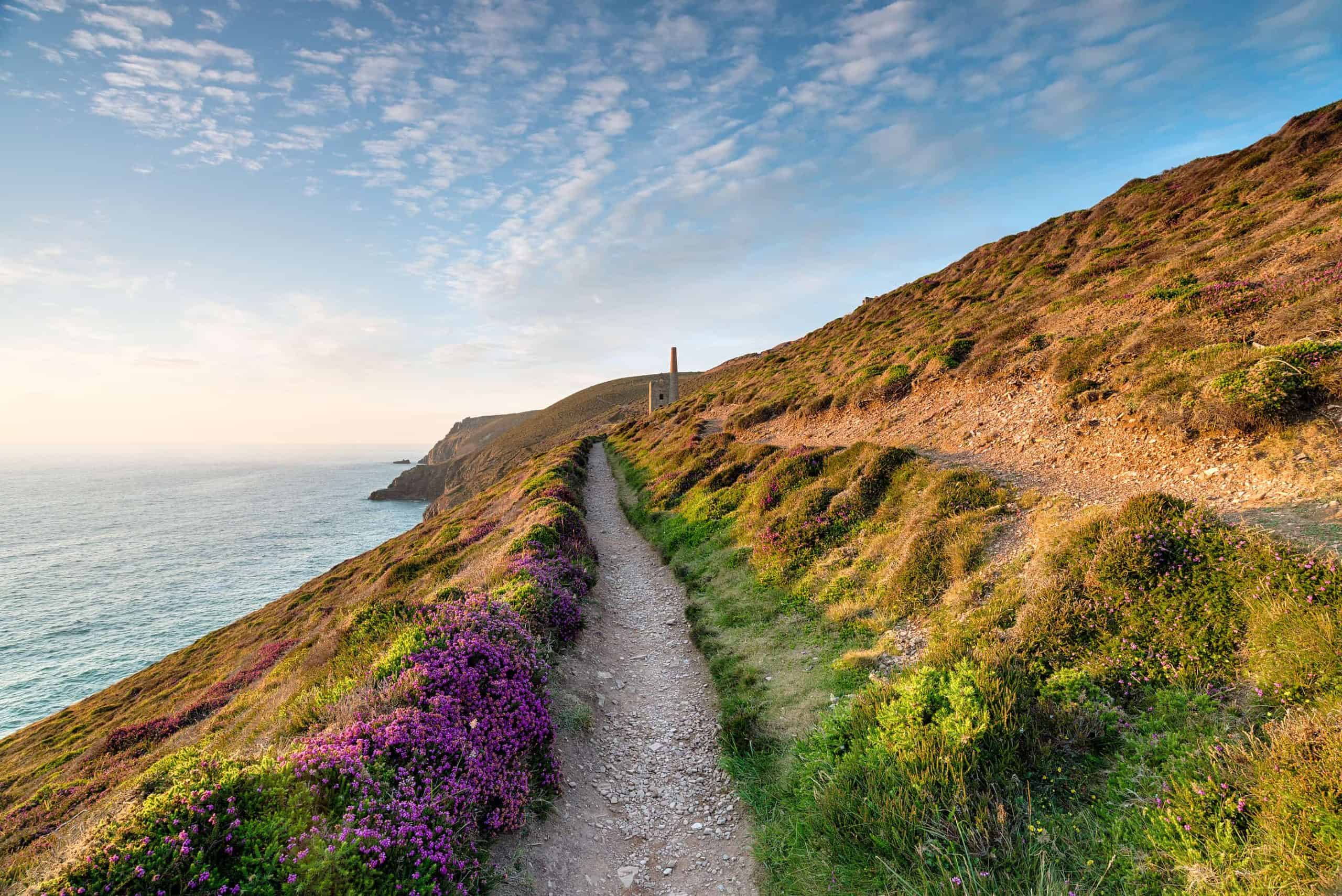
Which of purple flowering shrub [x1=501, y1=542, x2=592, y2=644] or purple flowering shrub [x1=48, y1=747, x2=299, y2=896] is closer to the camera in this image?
purple flowering shrub [x1=48, y1=747, x2=299, y2=896]

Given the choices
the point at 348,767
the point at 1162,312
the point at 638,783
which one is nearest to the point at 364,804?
the point at 348,767

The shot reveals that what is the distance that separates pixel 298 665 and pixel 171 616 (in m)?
45.0

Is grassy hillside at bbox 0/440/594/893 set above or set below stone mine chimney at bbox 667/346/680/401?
below

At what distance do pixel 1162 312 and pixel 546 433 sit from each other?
10126 centimetres

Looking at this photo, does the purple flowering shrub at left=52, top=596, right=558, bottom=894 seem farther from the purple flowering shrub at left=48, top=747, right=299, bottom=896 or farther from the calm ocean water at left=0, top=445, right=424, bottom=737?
the calm ocean water at left=0, top=445, right=424, bottom=737

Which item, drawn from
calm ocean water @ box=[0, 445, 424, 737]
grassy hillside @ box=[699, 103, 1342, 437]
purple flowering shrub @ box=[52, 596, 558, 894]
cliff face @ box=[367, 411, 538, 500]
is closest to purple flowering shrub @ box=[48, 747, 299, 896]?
purple flowering shrub @ box=[52, 596, 558, 894]

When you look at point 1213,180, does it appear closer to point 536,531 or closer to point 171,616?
point 536,531

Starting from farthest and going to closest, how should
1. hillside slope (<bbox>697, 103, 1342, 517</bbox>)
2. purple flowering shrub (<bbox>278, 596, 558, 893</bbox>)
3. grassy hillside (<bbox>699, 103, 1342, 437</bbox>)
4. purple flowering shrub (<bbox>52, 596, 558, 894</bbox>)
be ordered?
grassy hillside (<bbox>699, 103, 1342, 437</bbox>)
hillside slope (<bbox>697, 103, 1342, 517</bbox>)
purple flowering shrub (<bbox>278, 596, 558, 893</bbox>)
purple flowering shrub (<bbox>52, 596, 558, 894</bbox>)

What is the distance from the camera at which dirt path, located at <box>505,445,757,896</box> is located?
20.6 feet

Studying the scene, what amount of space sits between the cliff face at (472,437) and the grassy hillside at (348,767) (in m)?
126

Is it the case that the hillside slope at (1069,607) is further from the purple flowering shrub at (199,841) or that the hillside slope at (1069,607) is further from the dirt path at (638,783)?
the purple flowering shrub at (199,841)

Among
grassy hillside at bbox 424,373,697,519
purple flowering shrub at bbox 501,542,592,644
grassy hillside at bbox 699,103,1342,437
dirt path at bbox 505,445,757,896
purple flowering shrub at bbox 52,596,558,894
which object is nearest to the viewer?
purple flowering shrub at bbox 52,596,558,894

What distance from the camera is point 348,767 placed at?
17.6 ft

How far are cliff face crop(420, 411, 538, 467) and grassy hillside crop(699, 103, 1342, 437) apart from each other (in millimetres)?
121103
